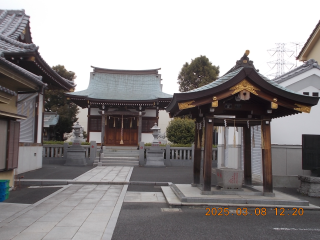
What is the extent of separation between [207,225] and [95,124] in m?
19.6

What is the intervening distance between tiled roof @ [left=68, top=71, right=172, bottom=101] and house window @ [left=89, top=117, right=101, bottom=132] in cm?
202

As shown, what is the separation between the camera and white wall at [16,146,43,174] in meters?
13.1

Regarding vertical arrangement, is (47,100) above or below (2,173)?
above

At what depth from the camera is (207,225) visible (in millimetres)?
6035

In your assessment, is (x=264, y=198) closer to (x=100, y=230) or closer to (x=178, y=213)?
(x=178, y=213)

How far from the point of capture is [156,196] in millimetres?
9078

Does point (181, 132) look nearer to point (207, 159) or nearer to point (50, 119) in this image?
point (50, 119)

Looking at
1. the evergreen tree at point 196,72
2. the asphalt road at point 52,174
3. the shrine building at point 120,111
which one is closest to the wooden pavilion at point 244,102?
the asphalt road at point 52,174

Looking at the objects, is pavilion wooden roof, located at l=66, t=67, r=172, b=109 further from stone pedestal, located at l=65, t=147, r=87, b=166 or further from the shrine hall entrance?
stone pedestal, located at l=65, t=147, r=87, b=166

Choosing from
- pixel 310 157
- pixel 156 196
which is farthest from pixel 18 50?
pixel 310 157

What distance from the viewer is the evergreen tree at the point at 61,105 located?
30.1m

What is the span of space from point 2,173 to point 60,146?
34.3 feet

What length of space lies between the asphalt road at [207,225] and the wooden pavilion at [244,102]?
60.9 inches
